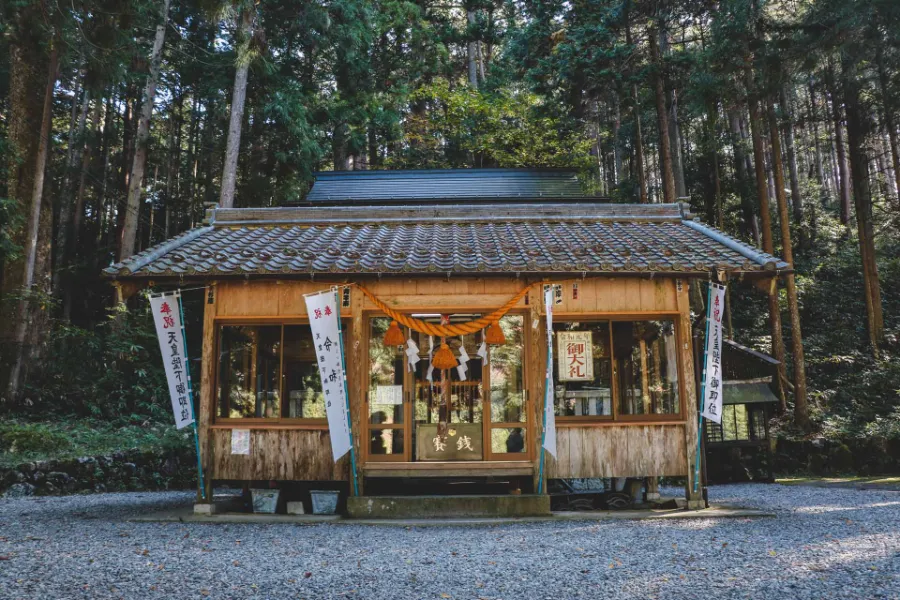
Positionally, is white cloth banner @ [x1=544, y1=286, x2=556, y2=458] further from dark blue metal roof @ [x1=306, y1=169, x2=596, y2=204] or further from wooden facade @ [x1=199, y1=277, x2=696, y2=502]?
dark blue metal roof @ [x1=306, y1=169, x2=596, y2=204]

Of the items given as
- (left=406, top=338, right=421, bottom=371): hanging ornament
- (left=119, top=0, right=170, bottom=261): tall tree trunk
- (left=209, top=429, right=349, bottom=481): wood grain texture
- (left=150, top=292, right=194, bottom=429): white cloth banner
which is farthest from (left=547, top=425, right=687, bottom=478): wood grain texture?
(left=119, top=0, right=170, bottom=261): tall tree trunk

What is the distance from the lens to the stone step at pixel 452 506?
7.73m

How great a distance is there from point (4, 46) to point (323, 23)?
8237 mm

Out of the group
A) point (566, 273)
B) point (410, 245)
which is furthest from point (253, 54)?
point (566, 273)

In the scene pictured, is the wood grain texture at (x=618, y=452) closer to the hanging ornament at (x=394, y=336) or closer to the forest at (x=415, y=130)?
the hanging ornament at (x=394, y=336)

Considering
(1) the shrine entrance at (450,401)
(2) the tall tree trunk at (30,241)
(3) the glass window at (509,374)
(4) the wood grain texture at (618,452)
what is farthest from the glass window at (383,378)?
(2) the tall tree trunk at (30,241)

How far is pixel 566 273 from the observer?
7.70 meters

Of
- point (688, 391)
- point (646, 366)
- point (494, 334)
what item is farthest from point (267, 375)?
point (688, 391)

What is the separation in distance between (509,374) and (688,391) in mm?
2320

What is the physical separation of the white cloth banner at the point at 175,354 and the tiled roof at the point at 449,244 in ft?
1.62

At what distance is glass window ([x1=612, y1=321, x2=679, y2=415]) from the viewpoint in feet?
26.8

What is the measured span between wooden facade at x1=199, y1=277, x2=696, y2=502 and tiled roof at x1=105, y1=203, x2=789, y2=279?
0.36 meters

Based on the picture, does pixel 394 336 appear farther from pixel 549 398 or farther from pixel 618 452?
pixel 618 452

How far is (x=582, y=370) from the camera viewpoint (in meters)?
8.18
